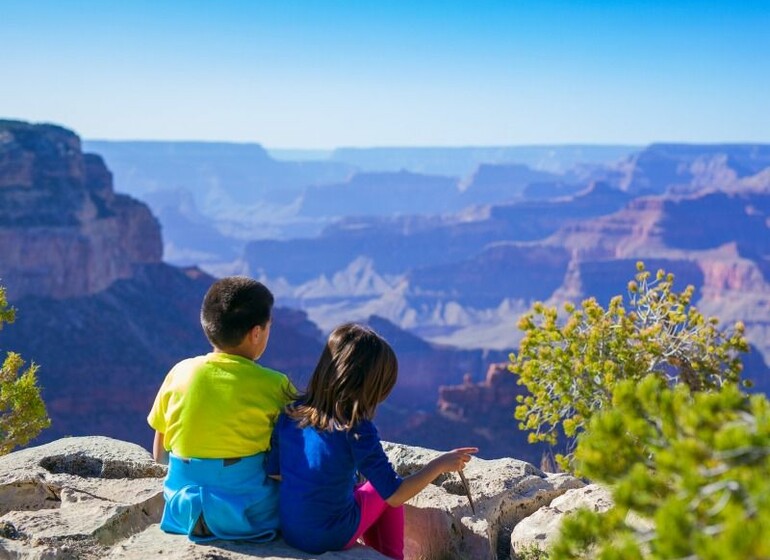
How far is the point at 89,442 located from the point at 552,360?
13.2ft

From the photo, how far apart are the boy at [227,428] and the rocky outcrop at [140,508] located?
12cm

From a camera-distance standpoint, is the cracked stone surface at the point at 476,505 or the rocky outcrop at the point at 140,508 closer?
the rocky outcrop at the point at 140,508

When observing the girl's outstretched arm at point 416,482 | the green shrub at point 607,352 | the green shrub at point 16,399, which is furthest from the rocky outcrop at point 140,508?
the green shrub at point 607,352

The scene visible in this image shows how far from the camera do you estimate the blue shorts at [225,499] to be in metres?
3.63

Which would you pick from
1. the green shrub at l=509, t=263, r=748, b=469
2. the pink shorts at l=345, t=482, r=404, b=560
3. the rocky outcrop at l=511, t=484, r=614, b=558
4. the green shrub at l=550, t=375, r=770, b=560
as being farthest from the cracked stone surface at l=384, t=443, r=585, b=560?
the green shrub at l=550, t=375, r=770, b=560

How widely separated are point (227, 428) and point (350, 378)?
617 millimetres

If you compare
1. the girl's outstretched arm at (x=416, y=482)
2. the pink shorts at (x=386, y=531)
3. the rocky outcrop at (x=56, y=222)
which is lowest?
the rocky outcrop at (x=56, y=222)

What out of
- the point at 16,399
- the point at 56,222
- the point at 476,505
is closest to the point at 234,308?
the point at 476,505

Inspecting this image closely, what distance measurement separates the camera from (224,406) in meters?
3.69

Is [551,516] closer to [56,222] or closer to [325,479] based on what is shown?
[325,479]

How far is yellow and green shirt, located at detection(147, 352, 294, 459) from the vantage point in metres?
3.68

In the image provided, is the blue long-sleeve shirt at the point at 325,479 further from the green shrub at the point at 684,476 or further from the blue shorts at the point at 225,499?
the green shrub at the point at 684,476

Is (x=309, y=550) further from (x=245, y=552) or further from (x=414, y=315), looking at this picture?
(x=414, y=315)

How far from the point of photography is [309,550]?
11.9 feet
